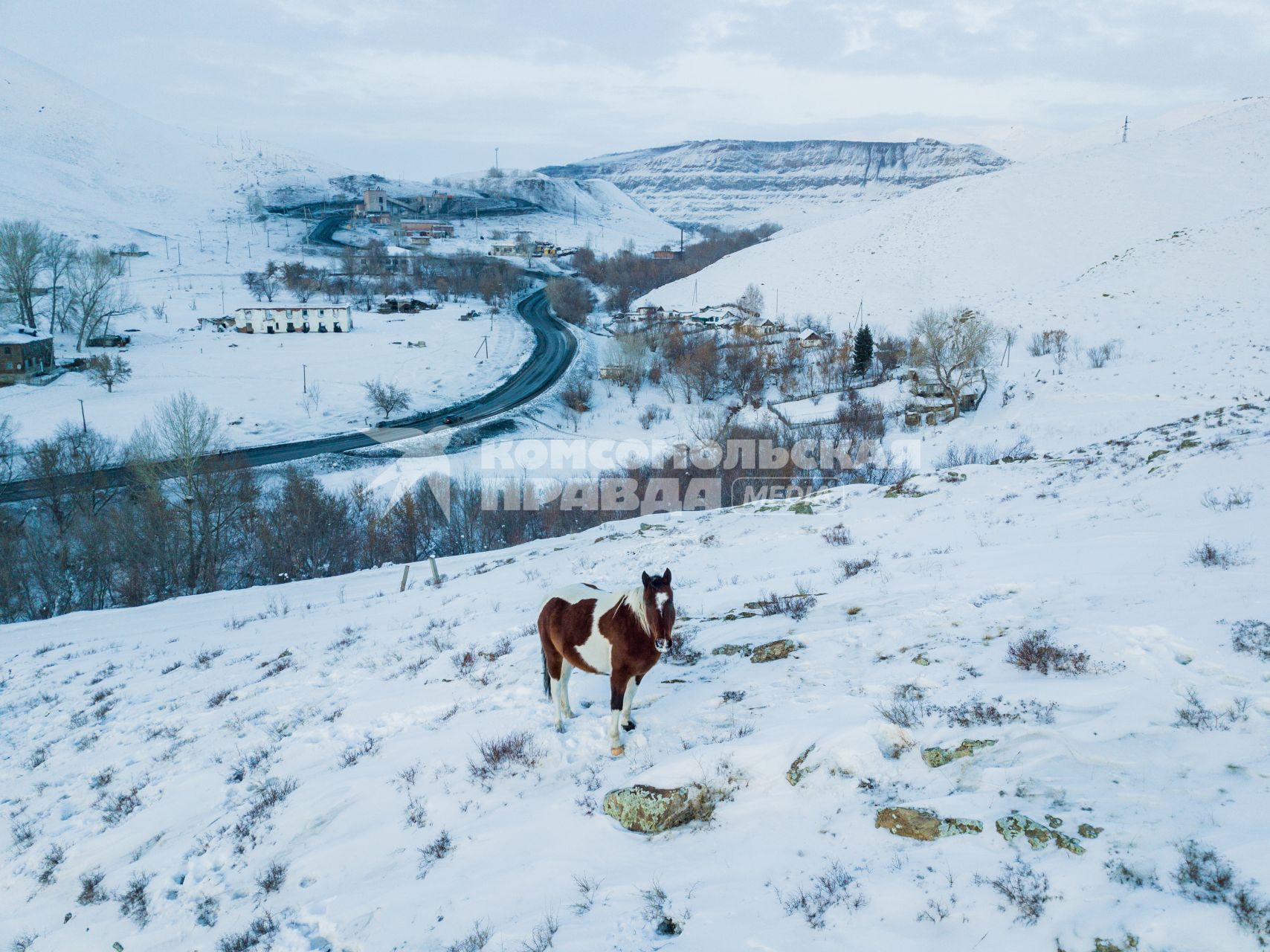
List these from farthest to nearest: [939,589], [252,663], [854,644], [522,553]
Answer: [522,553]
[252,663]
[939,589]
[854,644]

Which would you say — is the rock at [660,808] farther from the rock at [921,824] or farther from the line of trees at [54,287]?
the line of trees at [54,287]

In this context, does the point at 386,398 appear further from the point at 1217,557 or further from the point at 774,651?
the point at 1217,557

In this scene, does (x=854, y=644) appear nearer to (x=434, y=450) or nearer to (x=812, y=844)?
(x=812, y=844)

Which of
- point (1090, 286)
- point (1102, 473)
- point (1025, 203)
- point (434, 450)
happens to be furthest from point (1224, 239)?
point (434, 450)

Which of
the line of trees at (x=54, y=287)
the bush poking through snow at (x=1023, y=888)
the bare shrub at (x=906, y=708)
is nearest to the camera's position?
the bush poking through snow at (x=1023, y=888)

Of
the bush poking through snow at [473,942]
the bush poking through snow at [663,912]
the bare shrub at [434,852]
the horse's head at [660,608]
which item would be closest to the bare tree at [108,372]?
the bare shrub at [434,852]

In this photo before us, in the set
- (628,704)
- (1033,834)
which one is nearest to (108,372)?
(628,704)
